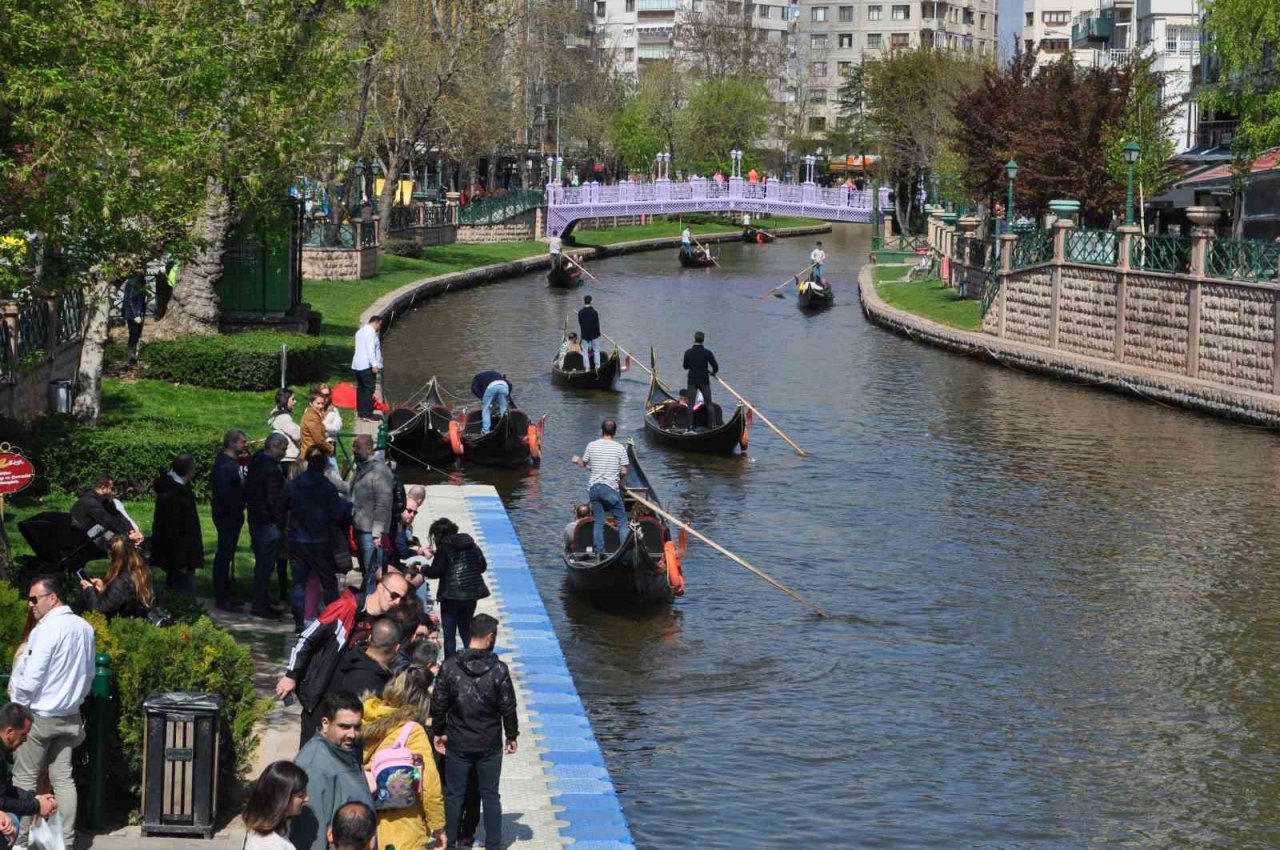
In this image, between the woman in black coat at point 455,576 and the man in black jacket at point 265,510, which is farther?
the man in black jacket at point 265,510

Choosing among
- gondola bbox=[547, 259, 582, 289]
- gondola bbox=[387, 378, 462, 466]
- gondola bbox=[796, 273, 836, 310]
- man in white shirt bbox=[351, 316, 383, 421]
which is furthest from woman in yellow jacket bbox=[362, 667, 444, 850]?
gondola bbox=[547, 259, 582, 289]

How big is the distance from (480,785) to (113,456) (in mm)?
11478

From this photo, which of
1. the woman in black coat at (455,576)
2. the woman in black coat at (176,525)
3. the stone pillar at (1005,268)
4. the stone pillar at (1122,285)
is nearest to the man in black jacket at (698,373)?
the stone pillar at (1122,285)

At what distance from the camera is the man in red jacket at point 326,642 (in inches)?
467

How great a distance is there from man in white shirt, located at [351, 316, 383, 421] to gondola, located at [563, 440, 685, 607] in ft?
32.0

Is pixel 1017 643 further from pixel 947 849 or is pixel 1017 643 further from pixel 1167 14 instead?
pixel 1167 14

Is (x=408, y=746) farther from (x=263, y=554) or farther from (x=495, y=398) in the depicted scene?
(x=495, y=398)

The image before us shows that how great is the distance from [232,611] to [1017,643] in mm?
8333

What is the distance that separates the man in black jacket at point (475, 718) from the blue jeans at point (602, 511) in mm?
9389

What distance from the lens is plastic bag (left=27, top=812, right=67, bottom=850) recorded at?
10361mm

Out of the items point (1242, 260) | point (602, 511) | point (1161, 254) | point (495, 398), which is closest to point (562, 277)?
point (1161, 254)

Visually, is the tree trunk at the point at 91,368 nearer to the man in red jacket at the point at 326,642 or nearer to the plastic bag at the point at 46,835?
the man in red jacket at the point at 326,642

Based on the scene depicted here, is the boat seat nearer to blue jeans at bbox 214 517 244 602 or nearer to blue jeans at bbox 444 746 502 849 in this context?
blue jeans at bbox 214 517 244 602

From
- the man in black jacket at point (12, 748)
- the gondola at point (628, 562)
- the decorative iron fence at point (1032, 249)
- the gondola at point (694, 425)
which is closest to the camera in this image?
the man in black jacket at point (12, 748)
